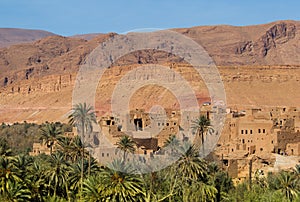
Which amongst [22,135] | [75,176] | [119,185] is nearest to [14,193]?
[75,176]

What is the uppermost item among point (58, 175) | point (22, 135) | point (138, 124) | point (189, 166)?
point (138, 124)

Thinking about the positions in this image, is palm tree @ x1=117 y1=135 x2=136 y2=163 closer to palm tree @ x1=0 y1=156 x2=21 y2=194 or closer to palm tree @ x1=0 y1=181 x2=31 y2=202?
→ palm tree @ x1=0 y1=156 x2=21 y2=194

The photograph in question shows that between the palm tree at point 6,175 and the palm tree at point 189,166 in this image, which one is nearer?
the palm tree at point 6,175

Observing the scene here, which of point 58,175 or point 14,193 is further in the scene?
point 58,175

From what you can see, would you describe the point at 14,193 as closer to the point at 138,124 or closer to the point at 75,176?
the point at 75,176

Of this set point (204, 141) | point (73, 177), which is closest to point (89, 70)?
point (204, 141)

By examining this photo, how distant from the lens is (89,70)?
15250 centimetres

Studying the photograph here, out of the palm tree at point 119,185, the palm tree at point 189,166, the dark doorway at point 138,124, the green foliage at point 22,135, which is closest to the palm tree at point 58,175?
the palm tree at point 119,185

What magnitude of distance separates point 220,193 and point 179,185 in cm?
331

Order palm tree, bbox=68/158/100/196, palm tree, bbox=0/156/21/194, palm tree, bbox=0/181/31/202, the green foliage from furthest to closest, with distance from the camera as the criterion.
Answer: the green foliage
palm tree, bbox=68/158/100/196
palm tree, bbox=0/156/21/194
palm tree, bbox=0/181/31/202

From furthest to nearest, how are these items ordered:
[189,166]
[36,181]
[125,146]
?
[125,146] < [36,181] < [189,166]

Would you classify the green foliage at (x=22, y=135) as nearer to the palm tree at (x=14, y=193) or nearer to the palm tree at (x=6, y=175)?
the palm tree at (x=6, y=175)

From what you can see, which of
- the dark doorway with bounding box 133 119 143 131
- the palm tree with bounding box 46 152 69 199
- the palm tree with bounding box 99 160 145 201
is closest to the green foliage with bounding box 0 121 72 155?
the dark doorway with bounding box 133 119 143 131

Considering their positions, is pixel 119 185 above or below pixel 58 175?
above
